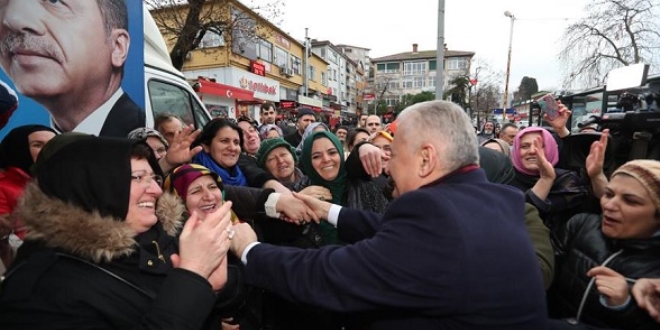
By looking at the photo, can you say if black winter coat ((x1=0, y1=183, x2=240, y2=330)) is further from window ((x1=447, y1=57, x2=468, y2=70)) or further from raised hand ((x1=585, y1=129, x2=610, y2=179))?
window ((x1=447, y1=57, x2=468, y2=70))

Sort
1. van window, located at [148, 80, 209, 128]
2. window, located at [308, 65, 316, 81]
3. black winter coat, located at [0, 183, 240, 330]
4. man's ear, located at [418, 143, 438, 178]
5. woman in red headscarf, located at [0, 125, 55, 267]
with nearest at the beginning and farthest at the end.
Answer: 1. black winter coat, located at [0, 183, 240, 330]
2. man's ear, located at [418, 143, 438, 178]
3. woman in red headscarf, located at [0, 125, 55, 267]
4. van window, located at [148, 80, 209, 128]
5. window, located at [308, 65, 316, 81]

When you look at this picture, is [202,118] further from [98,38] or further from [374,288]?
[374,288]

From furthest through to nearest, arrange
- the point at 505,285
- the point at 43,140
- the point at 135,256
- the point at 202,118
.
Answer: the point at 202,118, the point at 43,140, the point at 135,256, the point at 505,285

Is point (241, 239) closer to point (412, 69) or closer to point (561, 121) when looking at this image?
point (561, 121)

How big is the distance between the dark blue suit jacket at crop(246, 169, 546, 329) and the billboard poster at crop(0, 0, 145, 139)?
2.03 m

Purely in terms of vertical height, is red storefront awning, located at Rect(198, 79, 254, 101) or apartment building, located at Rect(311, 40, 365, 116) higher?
apartment building, located at Rect(311, 40, 365, 116)

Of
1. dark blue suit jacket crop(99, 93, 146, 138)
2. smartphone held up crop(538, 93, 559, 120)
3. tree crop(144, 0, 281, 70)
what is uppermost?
tree crop(144, 0, 281, 70)

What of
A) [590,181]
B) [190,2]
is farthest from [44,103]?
[190,2]

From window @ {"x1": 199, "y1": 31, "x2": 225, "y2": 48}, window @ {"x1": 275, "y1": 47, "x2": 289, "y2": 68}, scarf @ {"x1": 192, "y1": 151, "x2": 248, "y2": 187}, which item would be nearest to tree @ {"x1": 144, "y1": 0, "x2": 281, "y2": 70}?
scarf @ {"x1": 192, "y1": 151, "x2": 248, "y2": 187}

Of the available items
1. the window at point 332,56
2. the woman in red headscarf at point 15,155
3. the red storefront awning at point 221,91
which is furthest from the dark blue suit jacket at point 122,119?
the window at point 332,56

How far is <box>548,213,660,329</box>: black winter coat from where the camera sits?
5.80 ft

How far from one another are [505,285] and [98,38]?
284 cm

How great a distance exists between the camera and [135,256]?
59.6 inches

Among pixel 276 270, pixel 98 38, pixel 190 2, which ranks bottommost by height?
pixel 276 270
